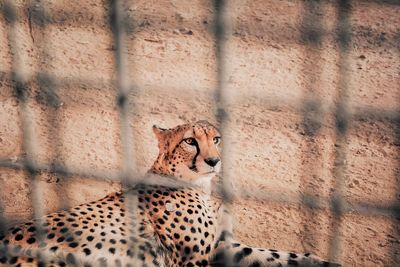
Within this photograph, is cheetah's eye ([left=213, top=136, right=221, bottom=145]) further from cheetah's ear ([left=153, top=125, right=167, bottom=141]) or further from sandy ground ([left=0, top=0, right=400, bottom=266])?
cheetah's ear ([left=153, top=125, right=167, bottom=141])

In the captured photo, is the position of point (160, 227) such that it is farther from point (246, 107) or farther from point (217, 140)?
point (246, 107)

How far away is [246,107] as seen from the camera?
60.0 inches

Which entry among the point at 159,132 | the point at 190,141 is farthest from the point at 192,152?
the point at 159,132

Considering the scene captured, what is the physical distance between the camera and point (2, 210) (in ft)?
5.24

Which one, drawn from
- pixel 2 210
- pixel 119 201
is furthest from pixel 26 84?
pixel 119 201

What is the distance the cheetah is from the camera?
1.29 meters

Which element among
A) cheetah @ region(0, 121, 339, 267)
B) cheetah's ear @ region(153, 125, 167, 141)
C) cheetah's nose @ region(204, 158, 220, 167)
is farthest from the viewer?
cheetah's ear @ region(153, 125, 167, 141)

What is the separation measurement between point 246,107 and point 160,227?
37cm

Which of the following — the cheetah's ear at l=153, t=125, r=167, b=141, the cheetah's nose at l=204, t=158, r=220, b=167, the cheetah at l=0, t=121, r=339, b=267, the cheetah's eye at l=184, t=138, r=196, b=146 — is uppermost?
the cheetah's ear at l=153, t=125, r=167, b=141

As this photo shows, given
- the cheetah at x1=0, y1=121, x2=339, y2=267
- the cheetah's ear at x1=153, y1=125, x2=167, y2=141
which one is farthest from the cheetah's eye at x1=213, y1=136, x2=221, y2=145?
the cheetah's ear at x1=153, y1=125, x2=167, y2=141

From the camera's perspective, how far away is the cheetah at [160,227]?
1.29 meters

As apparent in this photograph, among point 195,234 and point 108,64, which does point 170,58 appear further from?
point 195,234

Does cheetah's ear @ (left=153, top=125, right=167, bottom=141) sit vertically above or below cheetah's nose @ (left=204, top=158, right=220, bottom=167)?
above

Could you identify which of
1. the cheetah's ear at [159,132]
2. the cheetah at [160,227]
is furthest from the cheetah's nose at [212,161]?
the cheetah's ear at [159,132]
